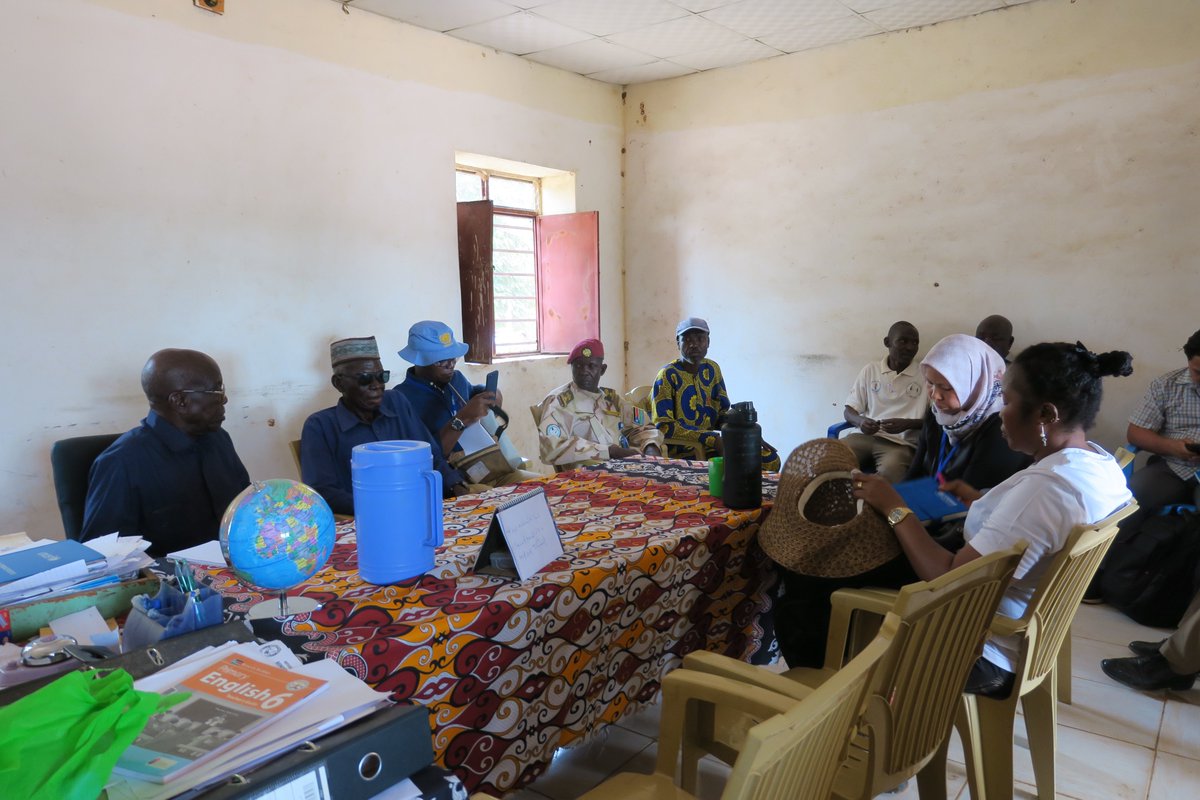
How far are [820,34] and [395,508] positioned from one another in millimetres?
4563

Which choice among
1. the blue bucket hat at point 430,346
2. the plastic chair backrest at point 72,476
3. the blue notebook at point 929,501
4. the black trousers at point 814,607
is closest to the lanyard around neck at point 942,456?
the blue notebook at point 929,501

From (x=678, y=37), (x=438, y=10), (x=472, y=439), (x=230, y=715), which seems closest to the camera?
(x=230, y=715)

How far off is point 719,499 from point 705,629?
0.42 m

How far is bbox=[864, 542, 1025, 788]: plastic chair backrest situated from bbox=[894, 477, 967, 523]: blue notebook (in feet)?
1.60

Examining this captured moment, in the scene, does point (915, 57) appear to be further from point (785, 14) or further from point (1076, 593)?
point (1076, 593)

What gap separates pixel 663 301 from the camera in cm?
611

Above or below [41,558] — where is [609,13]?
above

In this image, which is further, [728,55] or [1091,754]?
[728,55]

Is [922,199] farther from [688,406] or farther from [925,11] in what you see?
[688,406]

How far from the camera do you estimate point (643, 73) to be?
570 cm

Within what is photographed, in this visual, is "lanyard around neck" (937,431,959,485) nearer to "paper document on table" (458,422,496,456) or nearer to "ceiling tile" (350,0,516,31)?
"paper document on table" (458,422,496,456)

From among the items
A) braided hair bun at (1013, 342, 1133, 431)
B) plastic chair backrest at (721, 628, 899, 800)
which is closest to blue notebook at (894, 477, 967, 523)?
braided hair bun at (1013, 342, 1133, 431)

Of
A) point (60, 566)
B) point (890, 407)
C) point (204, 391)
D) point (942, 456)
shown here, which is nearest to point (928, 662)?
point (942, 456)

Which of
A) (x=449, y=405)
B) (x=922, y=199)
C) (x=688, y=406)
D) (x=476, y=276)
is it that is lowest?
(x=688, y=406)
